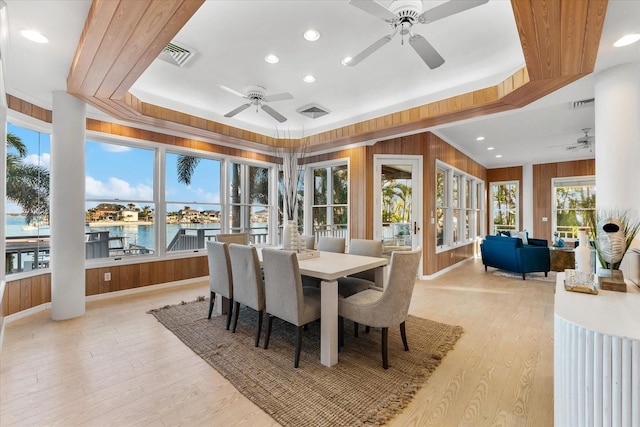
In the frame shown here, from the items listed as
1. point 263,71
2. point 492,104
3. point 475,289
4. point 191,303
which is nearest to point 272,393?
point 191,303

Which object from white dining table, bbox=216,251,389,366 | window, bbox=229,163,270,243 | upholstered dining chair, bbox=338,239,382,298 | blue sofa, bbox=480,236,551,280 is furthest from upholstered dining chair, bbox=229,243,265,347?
blue sofa, bbox=480,236,551,280

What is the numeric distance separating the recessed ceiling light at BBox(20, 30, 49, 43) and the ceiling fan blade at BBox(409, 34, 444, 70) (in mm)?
2985

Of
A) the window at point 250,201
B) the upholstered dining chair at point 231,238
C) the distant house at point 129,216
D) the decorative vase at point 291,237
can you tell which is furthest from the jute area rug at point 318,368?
the window at point 250,201

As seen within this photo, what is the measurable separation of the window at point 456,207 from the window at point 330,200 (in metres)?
1.85

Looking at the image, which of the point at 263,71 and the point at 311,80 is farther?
the point at 311,80

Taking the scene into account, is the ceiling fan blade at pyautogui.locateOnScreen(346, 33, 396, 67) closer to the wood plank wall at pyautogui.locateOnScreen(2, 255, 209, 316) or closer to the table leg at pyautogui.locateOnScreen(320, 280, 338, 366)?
the table leg at pyautogui.locateOnScreen(320, 280, 338, 366)

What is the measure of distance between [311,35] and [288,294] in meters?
2.31

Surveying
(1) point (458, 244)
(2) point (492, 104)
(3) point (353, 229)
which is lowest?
(1) point (458, 244)

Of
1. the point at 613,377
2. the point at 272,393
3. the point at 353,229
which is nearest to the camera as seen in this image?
the point at 613,377

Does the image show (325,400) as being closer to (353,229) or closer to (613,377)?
(613,377)

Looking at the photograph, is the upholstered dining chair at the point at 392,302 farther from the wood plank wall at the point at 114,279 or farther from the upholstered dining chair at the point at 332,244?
the wood plank wall at the point at 114,279

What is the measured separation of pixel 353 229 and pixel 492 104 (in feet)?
10.1

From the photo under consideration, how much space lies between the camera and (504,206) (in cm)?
920

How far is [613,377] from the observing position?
1.03m
